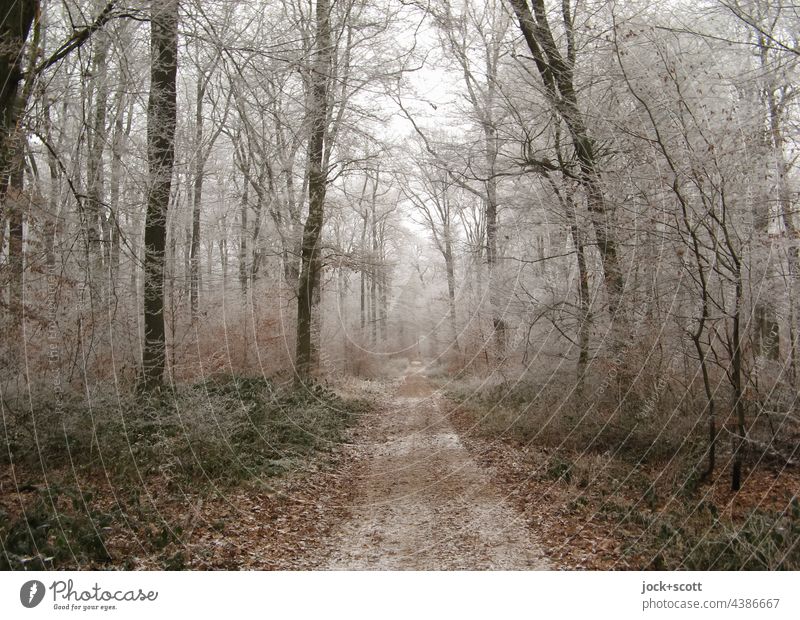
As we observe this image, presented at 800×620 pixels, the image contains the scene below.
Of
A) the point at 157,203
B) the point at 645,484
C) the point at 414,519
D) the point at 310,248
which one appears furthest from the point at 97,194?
the point at 645,484

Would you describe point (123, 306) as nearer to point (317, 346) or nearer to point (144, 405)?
point (144, 405)

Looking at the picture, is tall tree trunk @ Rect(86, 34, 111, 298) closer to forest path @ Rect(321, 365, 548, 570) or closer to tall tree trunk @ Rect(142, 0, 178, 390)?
tall tree trunk @ Rect(142, 0, 178, 390)

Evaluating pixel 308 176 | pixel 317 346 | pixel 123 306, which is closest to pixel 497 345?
pixel 317 346

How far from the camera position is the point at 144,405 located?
25.5ft

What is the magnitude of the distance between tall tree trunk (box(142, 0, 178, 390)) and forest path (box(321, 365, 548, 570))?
3.91 metres

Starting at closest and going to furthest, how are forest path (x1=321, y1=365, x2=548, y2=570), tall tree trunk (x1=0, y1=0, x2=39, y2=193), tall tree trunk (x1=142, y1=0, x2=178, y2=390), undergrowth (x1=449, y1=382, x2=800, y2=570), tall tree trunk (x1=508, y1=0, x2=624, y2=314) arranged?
undergrowth (x1=449, y1=382, x2=800, y2=570) → tall tree trunk (x1=0, y1=0, x2=39, y2=193) → forest path (x1=321, y1=365, x2=548, y2=570) → tall tree trunk (x1=508, y1=0, x2=624, y2=314) → tall tree trunk (x1=142, y1=0, x2=178, y2=390)

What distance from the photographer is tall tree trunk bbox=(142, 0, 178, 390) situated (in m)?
8.17

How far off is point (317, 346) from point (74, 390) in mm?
8387

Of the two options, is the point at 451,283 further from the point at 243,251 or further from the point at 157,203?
the point at 157,203

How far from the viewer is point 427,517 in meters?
5.57

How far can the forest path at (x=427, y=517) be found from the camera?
4520mm

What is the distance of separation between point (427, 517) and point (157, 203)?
22.2 feet

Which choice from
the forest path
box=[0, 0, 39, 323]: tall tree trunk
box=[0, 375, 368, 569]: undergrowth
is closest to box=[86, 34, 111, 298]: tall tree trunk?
box=[0, 0, 39, 323]: tall tree trunk

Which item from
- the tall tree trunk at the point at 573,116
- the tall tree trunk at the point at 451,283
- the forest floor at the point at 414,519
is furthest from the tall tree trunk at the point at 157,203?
the tall tree trunk at the point at 451,283
